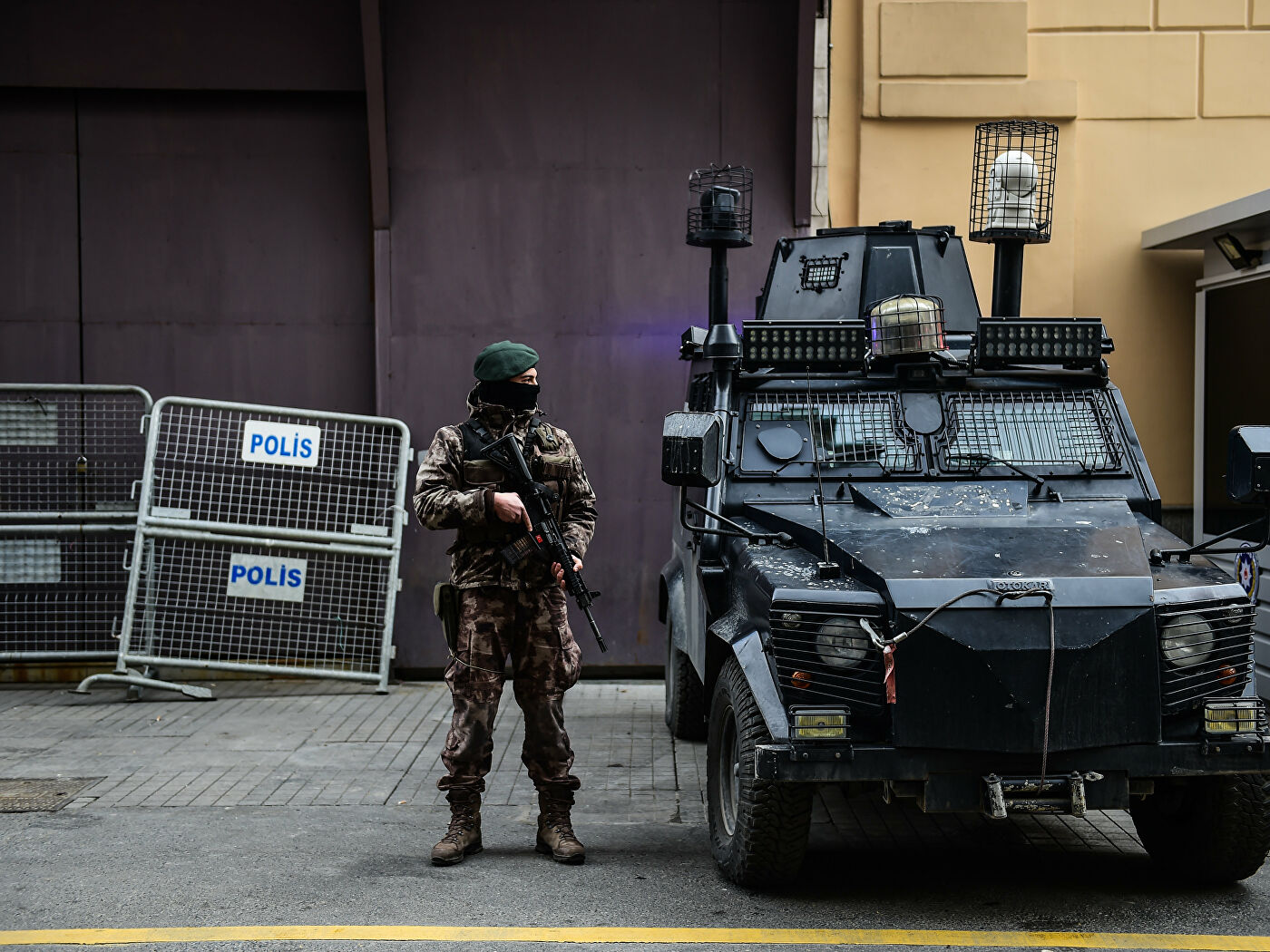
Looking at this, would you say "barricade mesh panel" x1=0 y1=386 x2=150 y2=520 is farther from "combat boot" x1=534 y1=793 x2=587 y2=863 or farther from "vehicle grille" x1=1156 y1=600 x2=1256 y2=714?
"vehicle grille" x1=1156 y1=600 x2=1256 y2=714

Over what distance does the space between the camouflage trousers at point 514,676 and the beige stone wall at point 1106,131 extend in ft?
17.7

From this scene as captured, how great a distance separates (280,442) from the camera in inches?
355

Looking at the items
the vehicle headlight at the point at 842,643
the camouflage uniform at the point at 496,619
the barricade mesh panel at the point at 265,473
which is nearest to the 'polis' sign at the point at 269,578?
the barricade mesh panel at the point at 265,473

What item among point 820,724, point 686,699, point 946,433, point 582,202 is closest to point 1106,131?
point 582,202

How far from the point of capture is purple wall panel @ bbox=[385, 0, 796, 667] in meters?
9.52

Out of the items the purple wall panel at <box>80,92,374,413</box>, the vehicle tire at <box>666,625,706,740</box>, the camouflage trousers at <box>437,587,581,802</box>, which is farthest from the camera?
the purple wall panel at <box>80,92,374,413</box>

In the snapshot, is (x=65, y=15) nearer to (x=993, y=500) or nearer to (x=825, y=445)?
(x=825, y=445)

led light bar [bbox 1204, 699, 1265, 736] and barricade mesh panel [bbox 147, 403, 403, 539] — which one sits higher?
barricade mesh panel [bbox 147, 403, 403, 539]

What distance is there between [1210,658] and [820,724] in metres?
1.37

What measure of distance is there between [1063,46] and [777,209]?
2391 millimetres

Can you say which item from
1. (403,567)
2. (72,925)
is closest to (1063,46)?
(403,567)

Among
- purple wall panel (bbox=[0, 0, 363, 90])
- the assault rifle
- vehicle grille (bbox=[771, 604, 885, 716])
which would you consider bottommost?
vehicle grille (bbox=[771, 604, 885, 716])

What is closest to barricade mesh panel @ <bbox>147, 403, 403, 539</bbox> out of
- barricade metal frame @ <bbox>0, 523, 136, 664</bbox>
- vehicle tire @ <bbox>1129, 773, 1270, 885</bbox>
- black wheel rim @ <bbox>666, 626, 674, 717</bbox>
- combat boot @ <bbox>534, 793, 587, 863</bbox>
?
barricade metal frame @ <bbox>0, 523, 136, 664</bbox>

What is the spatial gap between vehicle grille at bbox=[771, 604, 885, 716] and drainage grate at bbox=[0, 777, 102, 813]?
360cm
